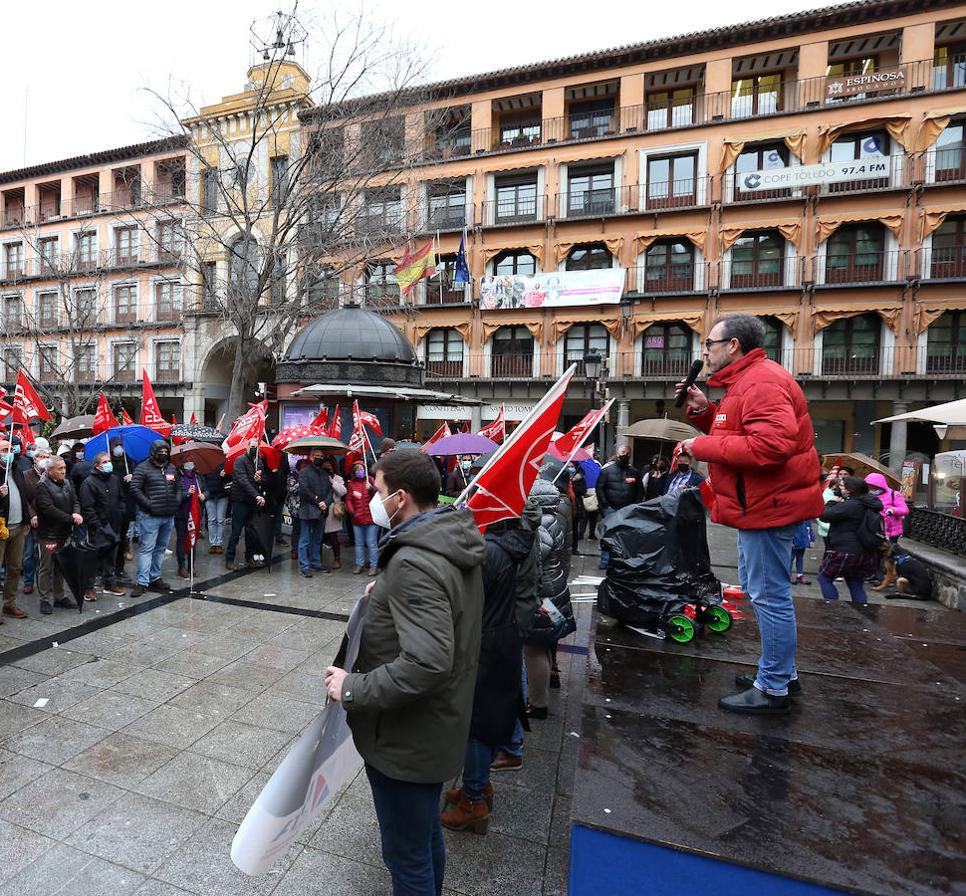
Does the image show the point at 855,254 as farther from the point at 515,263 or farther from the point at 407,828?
the point at 407,828

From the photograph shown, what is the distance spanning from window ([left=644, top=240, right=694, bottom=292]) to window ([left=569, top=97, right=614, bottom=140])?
21.6 ft

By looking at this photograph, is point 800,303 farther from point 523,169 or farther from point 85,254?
point 85,254

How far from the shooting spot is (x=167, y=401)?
120 feet

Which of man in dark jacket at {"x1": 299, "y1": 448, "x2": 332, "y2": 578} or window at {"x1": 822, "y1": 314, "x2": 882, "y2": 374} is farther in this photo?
window at {"x1": 822, "y1": 314, "x2": 882, "y2": 374}

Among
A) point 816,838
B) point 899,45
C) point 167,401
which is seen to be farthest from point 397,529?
point 167,401

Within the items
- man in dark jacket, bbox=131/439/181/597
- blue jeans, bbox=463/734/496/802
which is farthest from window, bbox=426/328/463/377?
blue jeans, bbox=463/734/496/802

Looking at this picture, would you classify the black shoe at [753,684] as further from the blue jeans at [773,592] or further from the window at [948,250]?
the window at [948,250]

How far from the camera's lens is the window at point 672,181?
A: 1033 inches

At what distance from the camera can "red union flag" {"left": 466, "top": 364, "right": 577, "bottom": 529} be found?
8.75 feet

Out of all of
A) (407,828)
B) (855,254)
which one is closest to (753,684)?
(407,828)

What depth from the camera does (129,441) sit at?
8.41m

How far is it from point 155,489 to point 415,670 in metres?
6.87

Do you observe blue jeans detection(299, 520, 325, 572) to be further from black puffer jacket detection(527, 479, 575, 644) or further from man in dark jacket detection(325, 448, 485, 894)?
man in dark jacket detection(325, 448, 485, 894)

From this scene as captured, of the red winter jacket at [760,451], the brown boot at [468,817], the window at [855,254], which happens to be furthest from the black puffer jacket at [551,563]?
the window at [855,254]
